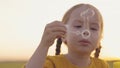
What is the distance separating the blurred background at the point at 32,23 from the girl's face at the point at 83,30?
432 mm

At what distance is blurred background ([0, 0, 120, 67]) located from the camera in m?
1.25

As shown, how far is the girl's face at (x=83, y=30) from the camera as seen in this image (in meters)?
0.69

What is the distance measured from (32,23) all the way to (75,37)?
64cm

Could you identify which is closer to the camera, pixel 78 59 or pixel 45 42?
pixel 45 42

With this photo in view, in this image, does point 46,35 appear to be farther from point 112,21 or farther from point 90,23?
point 112,21

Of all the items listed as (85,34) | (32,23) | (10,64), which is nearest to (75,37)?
(85,34)

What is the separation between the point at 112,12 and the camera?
1.30 meters

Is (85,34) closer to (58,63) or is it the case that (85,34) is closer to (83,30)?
(83,30)

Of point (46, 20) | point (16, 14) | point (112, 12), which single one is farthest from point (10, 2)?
point (112, 12)

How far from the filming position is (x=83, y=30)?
0.69 metres

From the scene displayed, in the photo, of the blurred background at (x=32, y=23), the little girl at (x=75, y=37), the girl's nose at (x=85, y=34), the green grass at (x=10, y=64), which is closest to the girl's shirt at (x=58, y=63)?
Result: the little girl at (x=75, y=37)

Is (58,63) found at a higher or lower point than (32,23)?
lower

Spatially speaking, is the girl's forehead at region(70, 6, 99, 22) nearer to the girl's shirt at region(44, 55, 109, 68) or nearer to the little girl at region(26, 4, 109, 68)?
the little girl at region(26, 4, 109, 68)

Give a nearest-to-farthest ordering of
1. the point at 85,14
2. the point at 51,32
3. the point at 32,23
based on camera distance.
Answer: the point at 51,32 → the point at 85,14 → the point at 32,23
